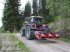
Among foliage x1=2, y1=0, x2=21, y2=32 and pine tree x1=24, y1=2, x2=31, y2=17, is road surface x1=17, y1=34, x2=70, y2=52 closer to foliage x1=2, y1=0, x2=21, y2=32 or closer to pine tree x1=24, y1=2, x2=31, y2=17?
foliage x1=2, y1=0, x2=21, y2=32

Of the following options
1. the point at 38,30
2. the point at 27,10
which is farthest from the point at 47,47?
the point at 27,10

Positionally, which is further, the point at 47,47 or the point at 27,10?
the point at 27,10

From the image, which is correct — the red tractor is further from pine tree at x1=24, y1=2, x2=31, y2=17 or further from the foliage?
pine tree at x1=24, y1=2, x2=31, y2=17

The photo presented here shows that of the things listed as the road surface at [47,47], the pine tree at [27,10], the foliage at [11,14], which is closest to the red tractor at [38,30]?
the road surface at [47,47]

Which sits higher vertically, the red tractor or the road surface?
the red tractor

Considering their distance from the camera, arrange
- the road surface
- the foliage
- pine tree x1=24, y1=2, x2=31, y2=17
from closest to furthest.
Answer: the road surface, the foliage, pine tree x1=24, y1=2, x2=31, y2=17

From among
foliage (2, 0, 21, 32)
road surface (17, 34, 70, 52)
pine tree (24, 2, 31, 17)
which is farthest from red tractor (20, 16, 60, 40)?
pine tree (24, 2, 31, 17)

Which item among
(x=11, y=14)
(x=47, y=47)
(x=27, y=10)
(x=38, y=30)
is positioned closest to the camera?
(x=47, y=47)

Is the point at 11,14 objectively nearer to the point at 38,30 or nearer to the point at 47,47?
the point at 38,30

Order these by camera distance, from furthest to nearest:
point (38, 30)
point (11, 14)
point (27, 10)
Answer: point (27, 10), point (11, 14), point (38, 30)

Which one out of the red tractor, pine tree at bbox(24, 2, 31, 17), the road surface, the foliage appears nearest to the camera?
the road surface

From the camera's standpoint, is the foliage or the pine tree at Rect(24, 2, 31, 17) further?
the pine tree at Rect(24, 2, 31, 17)

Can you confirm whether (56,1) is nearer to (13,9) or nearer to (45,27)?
(45,27)

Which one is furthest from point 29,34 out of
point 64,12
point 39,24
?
point 64,12
